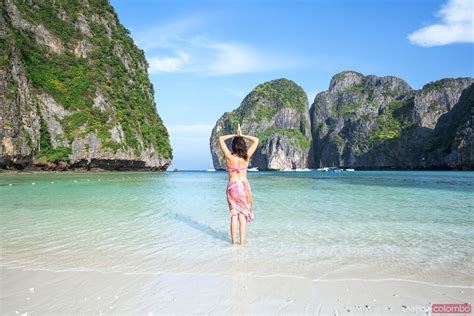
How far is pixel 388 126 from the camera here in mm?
157125

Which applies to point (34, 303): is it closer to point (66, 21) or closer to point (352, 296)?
point (352, 296)

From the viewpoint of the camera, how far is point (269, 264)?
14.9 feet

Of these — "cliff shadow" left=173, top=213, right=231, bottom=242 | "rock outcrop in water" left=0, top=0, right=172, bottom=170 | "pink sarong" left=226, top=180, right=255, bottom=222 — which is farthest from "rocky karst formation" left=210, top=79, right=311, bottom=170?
"pink sarong" left=226, top=180, right=255, bottom=222

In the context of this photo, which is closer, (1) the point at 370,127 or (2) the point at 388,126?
(2) the point at 388,126

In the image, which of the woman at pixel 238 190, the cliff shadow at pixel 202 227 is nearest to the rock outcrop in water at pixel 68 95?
the cliff shadow at pixel 202 227

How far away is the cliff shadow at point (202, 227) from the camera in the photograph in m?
6.41

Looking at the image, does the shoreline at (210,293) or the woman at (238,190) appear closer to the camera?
the shoreline at (210,293)

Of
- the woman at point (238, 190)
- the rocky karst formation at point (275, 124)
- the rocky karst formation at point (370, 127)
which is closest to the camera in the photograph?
the woman at point (238, 190)

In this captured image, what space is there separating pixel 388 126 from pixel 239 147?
16617 centimetres

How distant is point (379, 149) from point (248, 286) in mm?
153463

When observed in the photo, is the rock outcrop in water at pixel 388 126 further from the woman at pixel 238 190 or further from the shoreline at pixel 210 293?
the shoreline at pixel 210 293

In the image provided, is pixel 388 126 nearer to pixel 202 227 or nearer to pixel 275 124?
pixel 275 124

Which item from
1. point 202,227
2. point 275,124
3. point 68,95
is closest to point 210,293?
point 202,227

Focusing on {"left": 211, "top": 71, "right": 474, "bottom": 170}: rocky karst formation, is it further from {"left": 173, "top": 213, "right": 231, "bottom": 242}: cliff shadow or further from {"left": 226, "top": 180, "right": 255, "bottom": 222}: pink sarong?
{"left": 226, "top": 180, "right": 255, "bottom": 222}: pink sarong
